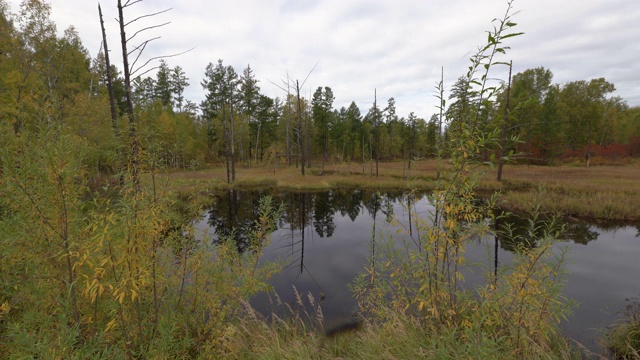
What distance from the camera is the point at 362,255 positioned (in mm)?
11062

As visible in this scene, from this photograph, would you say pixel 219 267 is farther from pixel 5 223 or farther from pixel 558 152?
pixel 558 152

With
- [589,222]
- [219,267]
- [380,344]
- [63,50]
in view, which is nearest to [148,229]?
[219,267]

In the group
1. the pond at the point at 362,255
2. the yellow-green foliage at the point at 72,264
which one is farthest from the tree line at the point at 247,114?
the yellow-green foliage at the point at 72,264

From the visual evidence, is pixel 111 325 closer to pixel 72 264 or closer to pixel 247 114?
pixel 72 264

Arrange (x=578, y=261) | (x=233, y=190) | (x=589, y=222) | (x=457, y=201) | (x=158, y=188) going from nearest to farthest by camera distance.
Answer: (x=457, y=201), (x=158, y=188), (x=578, y=261), (x=589, y=222), (x=233, y=190)

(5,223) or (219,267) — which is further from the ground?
(5,223)

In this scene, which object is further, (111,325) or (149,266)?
(149,266)

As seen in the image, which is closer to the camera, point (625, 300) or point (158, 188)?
point (158, 188)

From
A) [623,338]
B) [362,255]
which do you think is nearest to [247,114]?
[362,255]

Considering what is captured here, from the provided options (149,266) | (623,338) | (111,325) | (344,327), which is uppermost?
(149,266)

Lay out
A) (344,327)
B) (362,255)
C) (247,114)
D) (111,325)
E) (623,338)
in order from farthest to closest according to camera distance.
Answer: (247,114)
(362,255)
(344,327)
(623,338)
(111,325)

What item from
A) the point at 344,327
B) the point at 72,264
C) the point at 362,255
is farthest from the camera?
the point at 362,255

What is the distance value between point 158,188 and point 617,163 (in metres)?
55.8

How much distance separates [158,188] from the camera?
12.0ft
